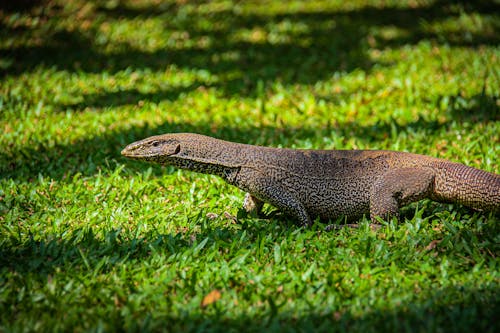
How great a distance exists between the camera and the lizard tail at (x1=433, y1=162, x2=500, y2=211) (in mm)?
4086

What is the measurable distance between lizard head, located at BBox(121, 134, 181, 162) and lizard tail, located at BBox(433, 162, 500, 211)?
6.40ft

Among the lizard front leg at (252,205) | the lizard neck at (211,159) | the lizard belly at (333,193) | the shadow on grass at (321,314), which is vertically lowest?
the shadow on grass at (321,314)

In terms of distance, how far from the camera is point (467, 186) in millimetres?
4109

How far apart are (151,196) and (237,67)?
3.93 metres

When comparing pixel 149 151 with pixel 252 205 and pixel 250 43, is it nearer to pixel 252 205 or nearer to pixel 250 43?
pixel 252 205

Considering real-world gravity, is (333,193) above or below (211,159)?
below

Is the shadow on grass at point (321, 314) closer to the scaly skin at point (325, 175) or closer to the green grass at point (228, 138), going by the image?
the green grass at point (228, 138)

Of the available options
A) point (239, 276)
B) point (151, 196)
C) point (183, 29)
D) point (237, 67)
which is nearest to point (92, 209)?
point (151, 196)

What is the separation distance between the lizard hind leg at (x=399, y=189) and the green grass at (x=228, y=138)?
0.48 feet

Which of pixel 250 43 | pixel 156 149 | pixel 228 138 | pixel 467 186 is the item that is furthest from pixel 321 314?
pixel 250 43

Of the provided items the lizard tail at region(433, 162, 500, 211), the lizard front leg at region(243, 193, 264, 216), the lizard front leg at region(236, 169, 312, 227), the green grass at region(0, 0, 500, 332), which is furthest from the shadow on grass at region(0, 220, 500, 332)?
the lizard front leg at region(243, 193, 264, 216)

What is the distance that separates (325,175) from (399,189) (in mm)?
550

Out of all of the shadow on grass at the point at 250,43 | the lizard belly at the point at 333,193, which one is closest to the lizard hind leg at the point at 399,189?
the lizard belly at the point at 333,193

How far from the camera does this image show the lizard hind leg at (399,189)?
410 cm
